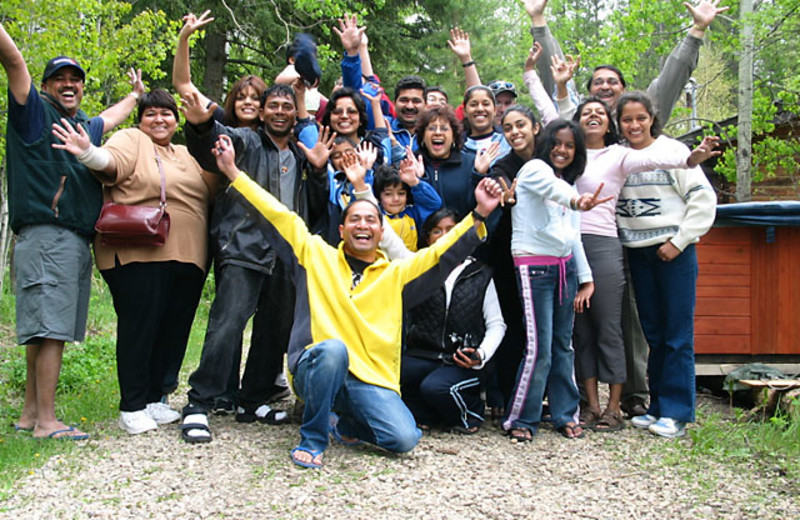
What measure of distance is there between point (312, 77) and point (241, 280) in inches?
61.3

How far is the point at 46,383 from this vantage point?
4340 millimetres

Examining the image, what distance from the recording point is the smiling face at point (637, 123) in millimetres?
4906

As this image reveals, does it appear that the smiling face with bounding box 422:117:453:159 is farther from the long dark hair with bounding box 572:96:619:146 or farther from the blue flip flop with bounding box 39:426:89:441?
the blue flip flop with bounding box 39:426:89:441

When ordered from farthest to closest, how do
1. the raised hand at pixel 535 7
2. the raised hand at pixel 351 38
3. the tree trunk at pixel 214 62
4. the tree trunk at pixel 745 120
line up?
the tree trunk at pixel 214 62 → the tree trunk at pixel 745 120 → the raised hand at pixel 535 7 → the raised hand at pixel 351 38

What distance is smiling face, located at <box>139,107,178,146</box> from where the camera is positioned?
4.83 m

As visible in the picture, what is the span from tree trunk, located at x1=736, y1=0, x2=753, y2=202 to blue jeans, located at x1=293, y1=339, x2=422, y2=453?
9294mm

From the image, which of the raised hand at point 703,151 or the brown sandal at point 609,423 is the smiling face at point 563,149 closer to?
the raised hand at point 703,151

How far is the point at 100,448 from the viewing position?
429 centimetres

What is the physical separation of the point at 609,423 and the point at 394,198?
85.8 inches

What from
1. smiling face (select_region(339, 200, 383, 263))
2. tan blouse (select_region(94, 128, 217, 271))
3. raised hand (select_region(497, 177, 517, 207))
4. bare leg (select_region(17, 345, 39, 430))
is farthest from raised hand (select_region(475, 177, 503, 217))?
bare leg (select_region(17, 345, 39, 430))

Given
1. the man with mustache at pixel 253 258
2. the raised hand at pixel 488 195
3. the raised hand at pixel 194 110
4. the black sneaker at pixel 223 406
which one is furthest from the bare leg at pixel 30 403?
the raised hand at pixel 488 195

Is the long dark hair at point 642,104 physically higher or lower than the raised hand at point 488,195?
higher

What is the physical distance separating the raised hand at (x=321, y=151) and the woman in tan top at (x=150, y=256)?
0.72 meters

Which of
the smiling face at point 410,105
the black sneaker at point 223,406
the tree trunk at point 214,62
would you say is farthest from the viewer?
the tree trunk at point 214,62
